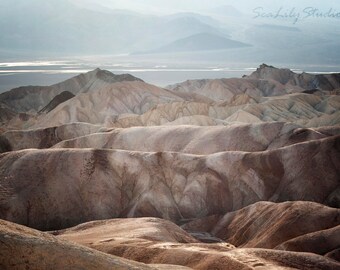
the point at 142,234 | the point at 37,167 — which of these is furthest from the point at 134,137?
the point at 142,234

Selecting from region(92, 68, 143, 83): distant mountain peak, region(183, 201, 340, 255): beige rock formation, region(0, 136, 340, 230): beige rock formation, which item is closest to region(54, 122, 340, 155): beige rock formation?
region(0, 136, 340, 230): beige rock formation

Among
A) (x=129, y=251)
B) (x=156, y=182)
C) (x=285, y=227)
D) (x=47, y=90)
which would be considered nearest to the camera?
(x=129, y=251)

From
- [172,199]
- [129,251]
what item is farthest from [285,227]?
[172,199]

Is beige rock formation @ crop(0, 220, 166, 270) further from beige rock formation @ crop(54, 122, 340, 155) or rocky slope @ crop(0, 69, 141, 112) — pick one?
rocky slope @ crop(0, 69, 141, 112)

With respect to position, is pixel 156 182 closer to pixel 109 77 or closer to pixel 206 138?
pixel 206 138

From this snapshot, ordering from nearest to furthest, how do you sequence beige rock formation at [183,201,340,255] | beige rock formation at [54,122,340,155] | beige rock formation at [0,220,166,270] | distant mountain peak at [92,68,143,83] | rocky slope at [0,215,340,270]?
beige rock formation at [0,220,166,270] < rocky slope at [0,215,340,270] < beige rock formation at [183,201,340,255] < beige rock formation at [54,122,340,155] < distant mountain peak at [92,68,143,83]

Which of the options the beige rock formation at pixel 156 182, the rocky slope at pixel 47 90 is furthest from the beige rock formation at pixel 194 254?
the rocky slope at pixel 47 90

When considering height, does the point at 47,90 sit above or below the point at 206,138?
below

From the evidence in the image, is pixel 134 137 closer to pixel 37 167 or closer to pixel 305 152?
pixel 37 167

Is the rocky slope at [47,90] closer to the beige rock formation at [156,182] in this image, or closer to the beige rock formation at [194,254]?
the beige rock formation at [156,182]
